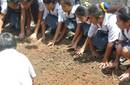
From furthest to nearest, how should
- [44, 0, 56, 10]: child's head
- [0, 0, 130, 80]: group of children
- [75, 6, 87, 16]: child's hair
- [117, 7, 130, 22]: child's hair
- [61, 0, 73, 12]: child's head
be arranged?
[44, 0, 56, 10]: child's head < [61, 0, 73, 12]: child's head < [75, 6, 87, 16]: child's hair < [0, 0, 130, 80]: group of children < [117, 7, 130, 22]: child's hair

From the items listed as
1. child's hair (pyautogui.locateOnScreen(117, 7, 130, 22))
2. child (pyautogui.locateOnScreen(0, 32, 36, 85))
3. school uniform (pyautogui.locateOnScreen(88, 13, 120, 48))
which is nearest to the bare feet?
school uniform (pyautogui.locateOnScreen(88, 13, 120, 48))

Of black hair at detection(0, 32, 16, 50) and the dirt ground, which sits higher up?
black hair at detection(0, 32, 16, 50)

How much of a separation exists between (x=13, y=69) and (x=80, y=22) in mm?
2839

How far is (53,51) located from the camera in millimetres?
6617

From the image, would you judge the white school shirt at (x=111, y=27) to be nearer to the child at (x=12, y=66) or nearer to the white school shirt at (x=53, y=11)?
the white school shirt at (x=53, y=11)

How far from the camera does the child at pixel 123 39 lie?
5.19m

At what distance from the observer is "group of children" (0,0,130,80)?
5.62 m

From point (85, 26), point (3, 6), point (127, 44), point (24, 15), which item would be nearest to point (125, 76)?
point (127, 44)

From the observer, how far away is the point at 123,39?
5.64m

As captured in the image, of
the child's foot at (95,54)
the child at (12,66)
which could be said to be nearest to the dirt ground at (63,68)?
the child's foot at (95,54)

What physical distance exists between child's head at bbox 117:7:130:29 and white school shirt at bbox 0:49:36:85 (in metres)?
1.68

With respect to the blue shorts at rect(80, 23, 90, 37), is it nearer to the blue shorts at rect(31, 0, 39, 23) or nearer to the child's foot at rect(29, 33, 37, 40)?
the child's foot at rect(29, 33, 37, 40)

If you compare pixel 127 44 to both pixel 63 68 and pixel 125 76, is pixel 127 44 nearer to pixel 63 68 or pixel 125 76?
pixel 125 76

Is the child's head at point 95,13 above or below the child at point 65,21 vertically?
above
